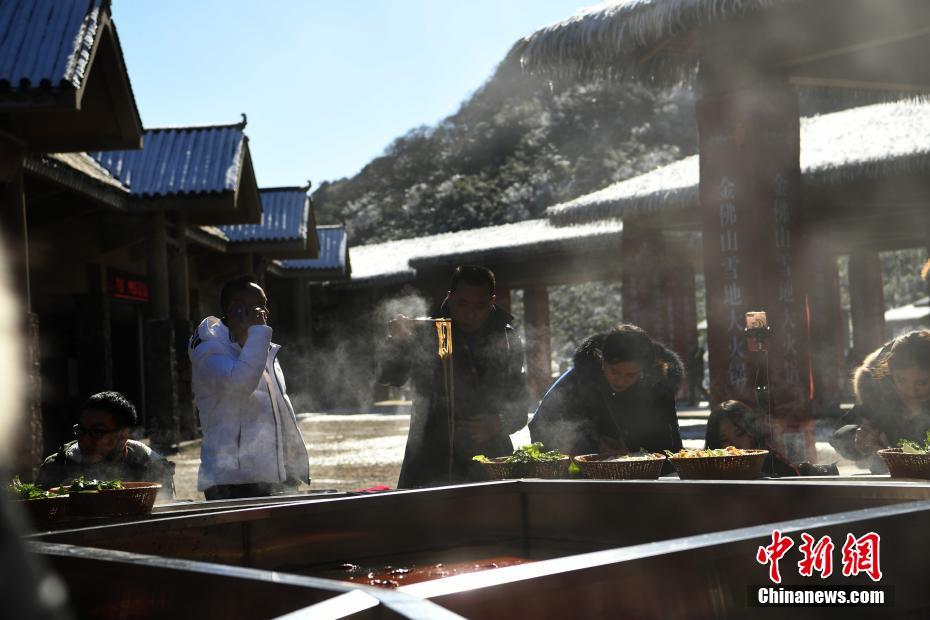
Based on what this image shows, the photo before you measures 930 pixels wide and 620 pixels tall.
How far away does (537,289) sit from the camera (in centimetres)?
2314

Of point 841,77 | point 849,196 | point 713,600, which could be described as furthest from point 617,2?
point 849,196

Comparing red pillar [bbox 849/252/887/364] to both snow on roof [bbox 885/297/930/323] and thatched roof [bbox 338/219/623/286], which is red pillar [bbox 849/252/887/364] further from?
Result: snow on roof [bbox 885/297/930/323]

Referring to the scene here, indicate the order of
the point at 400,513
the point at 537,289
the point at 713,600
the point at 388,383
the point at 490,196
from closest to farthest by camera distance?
the point at 713,600 → the point at 400,513 → the point at 388,383 → the point at 537,289 → the point at 490,196

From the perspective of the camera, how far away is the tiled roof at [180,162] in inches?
472

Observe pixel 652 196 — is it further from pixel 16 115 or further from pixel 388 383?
pixel 388 383

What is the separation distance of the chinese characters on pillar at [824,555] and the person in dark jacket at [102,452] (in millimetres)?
3053

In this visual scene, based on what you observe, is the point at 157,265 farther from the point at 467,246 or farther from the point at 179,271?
the point at 467,246

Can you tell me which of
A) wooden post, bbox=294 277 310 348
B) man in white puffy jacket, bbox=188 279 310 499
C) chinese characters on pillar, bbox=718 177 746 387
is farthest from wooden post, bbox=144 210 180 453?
wooden post, bbox=294 277 310 348

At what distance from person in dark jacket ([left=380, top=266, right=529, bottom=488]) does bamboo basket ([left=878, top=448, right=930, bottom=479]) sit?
153 centimetres

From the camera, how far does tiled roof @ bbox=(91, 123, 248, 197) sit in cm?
1199

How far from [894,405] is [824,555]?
101 inches

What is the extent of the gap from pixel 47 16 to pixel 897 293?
55617 mm

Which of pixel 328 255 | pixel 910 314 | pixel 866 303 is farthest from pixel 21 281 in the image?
pixel 910 314

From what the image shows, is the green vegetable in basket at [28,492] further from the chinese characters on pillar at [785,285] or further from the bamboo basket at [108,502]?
the chinese characters on pillar at [785,285]
